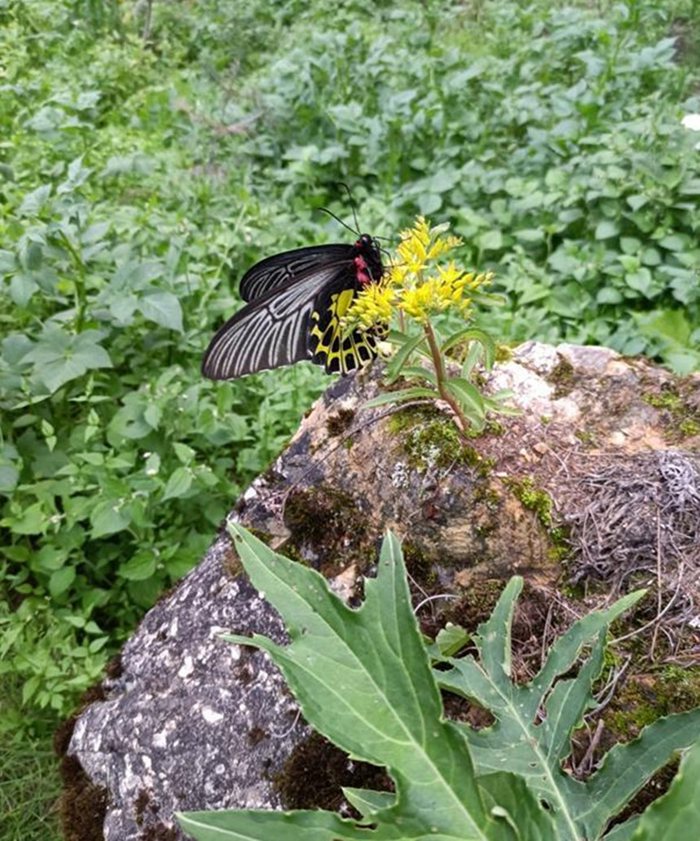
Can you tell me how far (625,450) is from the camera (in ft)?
6.85

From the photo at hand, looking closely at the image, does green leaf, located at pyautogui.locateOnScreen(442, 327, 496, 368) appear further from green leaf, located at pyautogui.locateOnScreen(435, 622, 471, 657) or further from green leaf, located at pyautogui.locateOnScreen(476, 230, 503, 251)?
green leaf, located at pyautogui.locateOnScreen(476, 230, 503, 251)

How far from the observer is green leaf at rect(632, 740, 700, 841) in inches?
37.1

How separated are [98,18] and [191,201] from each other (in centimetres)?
401

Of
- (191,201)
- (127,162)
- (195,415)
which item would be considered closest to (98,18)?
(191,201)

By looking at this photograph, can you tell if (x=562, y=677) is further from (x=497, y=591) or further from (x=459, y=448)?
(x=459, y=448)

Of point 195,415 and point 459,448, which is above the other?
point 459,448

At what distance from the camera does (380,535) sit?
6.71ft

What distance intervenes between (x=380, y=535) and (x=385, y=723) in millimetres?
935

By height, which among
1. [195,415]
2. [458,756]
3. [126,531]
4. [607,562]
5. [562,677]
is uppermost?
[458,756]

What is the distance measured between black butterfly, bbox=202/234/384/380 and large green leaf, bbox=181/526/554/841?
151 centimetres

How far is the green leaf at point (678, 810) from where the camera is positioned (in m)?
0.94

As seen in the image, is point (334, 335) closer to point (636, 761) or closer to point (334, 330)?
point (334, 330)

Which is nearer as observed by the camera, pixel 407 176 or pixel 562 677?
pixel 562 677

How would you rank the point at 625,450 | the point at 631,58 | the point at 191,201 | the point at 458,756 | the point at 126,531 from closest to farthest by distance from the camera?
the point at 458,756, the point at 625,450, the point at 126,531, the point at 191,201, the point at 631,58
